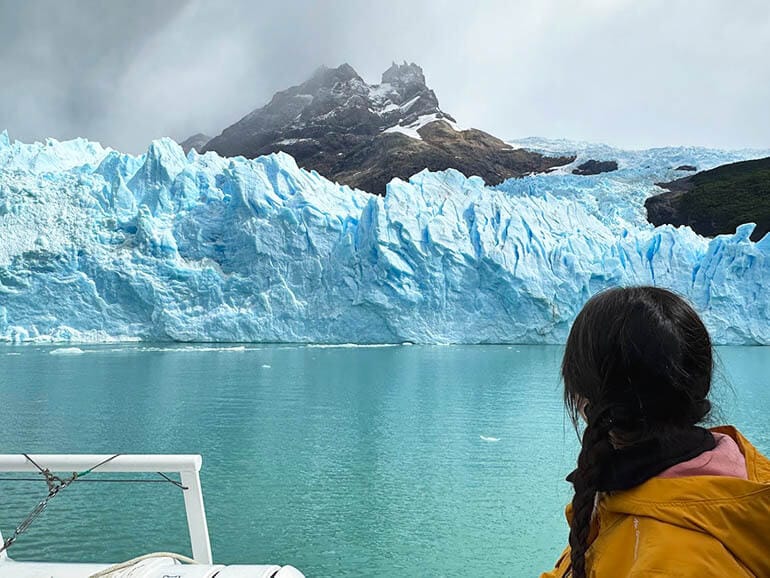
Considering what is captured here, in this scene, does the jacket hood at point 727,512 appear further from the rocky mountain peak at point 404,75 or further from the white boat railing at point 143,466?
the rocky mountain peak at point 404,75

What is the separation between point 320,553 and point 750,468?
3627 millimetres

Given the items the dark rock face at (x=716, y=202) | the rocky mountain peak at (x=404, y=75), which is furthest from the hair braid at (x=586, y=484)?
the rocky mountain peak at (x=404, y=75)

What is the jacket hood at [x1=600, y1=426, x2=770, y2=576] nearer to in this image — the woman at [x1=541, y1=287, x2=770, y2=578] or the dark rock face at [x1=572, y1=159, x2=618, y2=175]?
the woman at [x1=541, y1=287, x2=770, y2=578]

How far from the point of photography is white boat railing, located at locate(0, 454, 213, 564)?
72.0 inches

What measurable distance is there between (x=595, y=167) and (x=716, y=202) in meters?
7.37

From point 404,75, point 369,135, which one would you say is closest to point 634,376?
point 369,135

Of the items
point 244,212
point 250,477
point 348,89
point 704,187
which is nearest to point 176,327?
point 244,212

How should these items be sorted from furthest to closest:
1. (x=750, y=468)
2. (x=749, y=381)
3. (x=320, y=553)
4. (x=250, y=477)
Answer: (x=749, y=381) < (x=250, y=477) < (x=320, y=553) < (x=750, y=468)

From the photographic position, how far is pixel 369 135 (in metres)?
55.4

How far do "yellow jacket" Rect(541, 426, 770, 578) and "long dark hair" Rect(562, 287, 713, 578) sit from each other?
70 mm

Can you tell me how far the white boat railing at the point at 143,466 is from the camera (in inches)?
72.0

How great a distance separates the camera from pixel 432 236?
64.7 ft

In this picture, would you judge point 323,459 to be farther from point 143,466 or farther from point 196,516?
point 143,466

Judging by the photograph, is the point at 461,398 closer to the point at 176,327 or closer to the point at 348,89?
the point at 176,327
